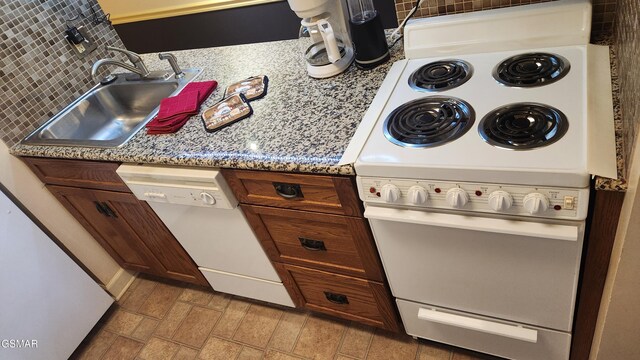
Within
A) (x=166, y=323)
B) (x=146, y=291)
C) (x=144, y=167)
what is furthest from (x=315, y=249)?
(x=146, y=291)

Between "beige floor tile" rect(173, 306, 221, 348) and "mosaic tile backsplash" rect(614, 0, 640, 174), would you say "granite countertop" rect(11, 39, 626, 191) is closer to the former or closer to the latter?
"mosaic tile backsplash" rect(614, 0, 640, 174)

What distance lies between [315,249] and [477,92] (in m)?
0.72

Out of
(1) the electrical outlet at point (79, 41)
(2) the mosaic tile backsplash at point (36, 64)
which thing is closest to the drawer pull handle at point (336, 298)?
(2) the mosaic tile backsplash at point (36, 64)

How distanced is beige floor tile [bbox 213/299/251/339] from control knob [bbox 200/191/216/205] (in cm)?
80

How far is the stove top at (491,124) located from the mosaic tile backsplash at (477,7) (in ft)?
0.42

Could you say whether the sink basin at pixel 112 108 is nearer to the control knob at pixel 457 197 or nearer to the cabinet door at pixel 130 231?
the cabinet door at pixel 130 231

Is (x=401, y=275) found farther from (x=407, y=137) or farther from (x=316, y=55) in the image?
(x=316, y=55)

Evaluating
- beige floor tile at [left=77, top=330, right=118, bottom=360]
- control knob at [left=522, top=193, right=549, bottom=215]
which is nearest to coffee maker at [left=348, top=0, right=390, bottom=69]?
control knob at [left=522, top=193, right=549, bottom=215]

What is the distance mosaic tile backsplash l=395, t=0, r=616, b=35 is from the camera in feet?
3.85

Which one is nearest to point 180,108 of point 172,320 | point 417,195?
point 417,195

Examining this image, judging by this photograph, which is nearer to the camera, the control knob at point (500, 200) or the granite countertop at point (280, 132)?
the control knob at point (500, 200)

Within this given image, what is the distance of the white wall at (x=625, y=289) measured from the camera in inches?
28.4

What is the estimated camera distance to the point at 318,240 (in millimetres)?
1367

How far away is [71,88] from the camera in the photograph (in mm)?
1985
